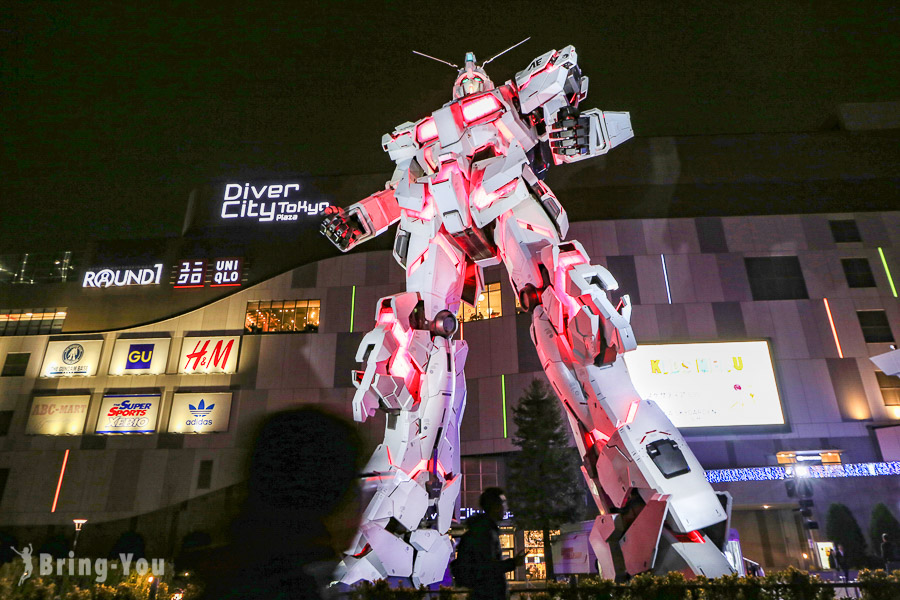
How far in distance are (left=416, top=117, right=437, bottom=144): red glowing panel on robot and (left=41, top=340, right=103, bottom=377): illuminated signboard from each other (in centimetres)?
3260

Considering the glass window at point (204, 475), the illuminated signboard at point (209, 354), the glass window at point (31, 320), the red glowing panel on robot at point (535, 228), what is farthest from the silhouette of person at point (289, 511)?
the glass window at point (31, 320)

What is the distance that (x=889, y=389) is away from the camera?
1057 inches

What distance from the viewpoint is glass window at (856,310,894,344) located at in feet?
91.5

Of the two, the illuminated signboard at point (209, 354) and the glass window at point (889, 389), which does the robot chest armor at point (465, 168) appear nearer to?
the illuminated signboard at point (209, 354)

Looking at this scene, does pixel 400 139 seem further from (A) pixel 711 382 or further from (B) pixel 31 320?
(B) pixel 31 320

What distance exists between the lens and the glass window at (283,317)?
3136 cm

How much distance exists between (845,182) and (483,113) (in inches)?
1334

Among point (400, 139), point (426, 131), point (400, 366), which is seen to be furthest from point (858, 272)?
point (400, 366)

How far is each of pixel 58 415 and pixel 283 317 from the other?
14.7m

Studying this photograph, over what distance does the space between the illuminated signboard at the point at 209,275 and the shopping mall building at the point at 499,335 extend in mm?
209

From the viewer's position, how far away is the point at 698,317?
2817 cm

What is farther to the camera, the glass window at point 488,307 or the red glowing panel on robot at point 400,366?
the glass window at point 488,307

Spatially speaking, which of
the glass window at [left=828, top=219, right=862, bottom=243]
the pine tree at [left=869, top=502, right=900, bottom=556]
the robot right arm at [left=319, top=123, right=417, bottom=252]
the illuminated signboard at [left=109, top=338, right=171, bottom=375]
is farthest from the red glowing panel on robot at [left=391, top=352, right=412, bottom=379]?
the glass window at [left=828, top=219, right=862, bottom=243]

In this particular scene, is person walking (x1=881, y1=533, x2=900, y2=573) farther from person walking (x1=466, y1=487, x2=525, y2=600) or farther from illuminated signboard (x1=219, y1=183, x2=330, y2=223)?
illuminated signboard (x1=219, y1=183, x2=330, y2=223)
